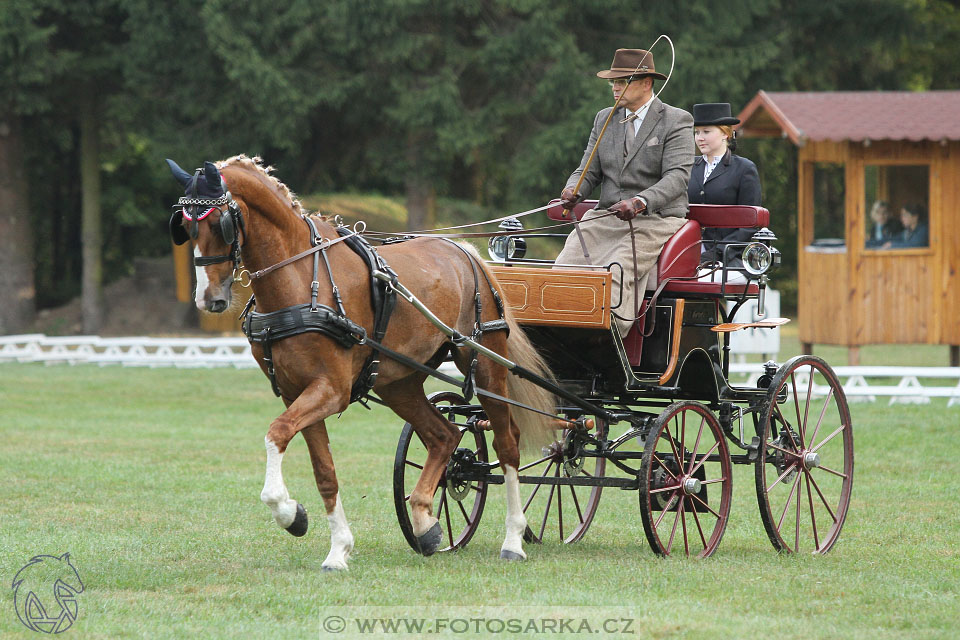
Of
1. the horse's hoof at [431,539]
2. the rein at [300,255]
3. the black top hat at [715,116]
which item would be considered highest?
the black top hat at [715,116]

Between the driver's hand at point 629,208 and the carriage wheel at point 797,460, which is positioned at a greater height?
the driver's hand at point 629,208

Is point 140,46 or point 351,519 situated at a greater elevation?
point 140,46

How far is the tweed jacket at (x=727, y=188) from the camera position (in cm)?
779

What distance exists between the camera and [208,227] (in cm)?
568

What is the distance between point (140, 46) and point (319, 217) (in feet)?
58.3

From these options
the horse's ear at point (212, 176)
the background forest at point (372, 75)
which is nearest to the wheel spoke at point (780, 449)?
the horse's ear at point (212, 176)

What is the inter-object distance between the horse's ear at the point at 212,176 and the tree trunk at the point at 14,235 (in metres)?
20.8

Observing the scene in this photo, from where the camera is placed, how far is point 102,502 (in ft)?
29.0

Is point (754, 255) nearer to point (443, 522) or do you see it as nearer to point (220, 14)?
point (443, 522)

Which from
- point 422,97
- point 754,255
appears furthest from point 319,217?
point 422,97

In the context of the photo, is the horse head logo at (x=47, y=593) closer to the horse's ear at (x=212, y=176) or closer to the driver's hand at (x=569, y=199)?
the horse's ear at (x=212, y=176)

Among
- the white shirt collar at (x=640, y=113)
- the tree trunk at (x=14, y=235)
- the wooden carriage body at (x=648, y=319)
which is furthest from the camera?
the tree trunk at (x=14, y=235)

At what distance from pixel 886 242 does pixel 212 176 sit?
12.1m

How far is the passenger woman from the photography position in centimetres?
783
